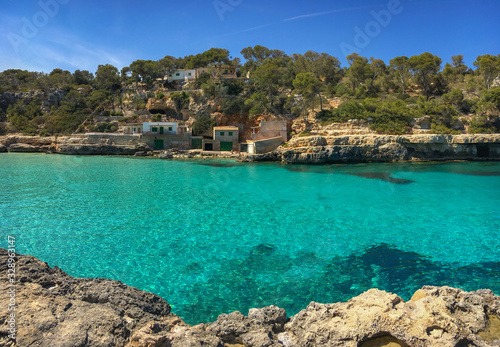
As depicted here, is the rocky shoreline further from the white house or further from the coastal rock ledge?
the coastal rock ledge

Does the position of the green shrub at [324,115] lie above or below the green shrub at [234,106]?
below

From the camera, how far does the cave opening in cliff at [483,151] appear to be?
113 ft

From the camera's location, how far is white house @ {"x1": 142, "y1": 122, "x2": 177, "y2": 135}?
42.8 metres

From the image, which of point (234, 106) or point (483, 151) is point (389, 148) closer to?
point (483, 151)

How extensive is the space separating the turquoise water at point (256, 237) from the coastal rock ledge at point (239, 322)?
188 cm

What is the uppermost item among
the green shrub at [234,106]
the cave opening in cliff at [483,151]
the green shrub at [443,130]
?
the green shrub at [234,106]

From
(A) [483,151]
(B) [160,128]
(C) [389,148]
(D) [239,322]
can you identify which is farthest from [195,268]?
(A) [483,151]

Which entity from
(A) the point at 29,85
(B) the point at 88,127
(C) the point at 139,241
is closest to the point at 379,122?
(C) the point at 139,241

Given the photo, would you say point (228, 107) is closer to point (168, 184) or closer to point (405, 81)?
point (168, 184)

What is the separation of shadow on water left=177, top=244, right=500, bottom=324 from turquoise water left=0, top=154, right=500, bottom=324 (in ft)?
0.10

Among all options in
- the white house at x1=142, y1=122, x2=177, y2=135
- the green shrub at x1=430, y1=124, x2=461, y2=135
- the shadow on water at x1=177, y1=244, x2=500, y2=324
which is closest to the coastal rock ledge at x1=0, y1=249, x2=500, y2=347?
the shadow on water at x1=177, y1=244, x2=500, y2=324

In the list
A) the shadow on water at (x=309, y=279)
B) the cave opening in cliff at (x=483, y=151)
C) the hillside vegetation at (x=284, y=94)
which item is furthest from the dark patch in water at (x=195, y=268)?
the cave opening in cliff at (x=483, y=151)

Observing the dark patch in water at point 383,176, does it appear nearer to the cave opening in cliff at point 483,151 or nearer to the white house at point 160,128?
the cave opening in cliff at point 483,151

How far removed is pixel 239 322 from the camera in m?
3.83
